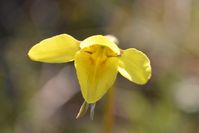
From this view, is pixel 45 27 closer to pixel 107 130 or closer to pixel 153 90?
pixel 153 90

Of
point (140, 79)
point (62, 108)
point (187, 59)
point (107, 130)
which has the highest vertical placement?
point (140, 79)

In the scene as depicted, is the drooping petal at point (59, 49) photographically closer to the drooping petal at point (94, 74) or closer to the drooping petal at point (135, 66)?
the drooping petal at point (94, 74)

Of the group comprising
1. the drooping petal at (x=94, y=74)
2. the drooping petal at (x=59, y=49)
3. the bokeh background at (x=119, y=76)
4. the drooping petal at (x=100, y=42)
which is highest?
the drooping petal at (x=100, y=42)

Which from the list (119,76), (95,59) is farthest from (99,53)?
(119,76)

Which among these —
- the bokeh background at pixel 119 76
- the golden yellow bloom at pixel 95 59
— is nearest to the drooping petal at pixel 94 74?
the golden yellow bloom at pixel 95 59

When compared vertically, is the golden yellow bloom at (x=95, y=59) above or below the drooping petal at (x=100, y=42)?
below

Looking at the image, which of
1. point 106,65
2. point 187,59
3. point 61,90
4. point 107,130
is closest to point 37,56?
point 106,65

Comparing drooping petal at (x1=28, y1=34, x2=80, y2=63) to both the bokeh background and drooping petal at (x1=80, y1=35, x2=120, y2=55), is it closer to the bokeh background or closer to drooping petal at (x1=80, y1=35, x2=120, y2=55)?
drooping petal at (x1=80, y1=35, x2=120, y2=55)
